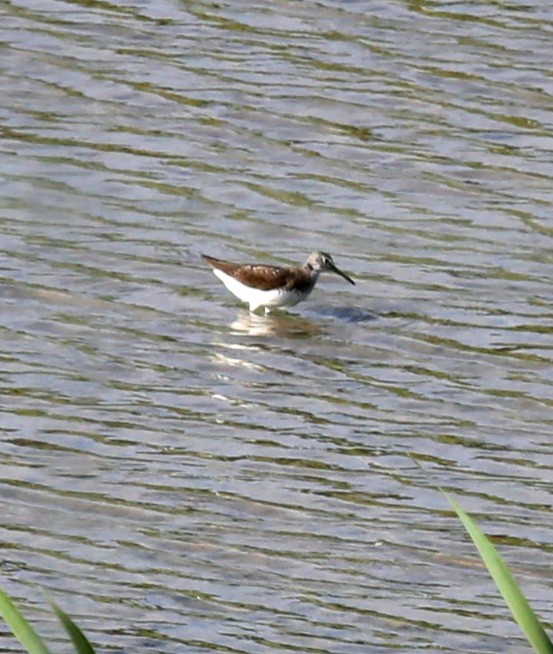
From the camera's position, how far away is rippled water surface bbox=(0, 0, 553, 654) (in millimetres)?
7344

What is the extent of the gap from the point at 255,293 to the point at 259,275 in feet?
0.35

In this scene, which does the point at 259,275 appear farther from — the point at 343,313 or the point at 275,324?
the point at 343,313

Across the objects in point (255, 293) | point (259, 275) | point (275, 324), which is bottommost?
point (275, 324)

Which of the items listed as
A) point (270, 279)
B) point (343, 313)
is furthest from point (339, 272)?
→ point (270, 279)

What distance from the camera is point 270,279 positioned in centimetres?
1103

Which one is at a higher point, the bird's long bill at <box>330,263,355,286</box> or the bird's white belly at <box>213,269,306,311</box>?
the bird's long bill at <box>330,263,355,286</box>

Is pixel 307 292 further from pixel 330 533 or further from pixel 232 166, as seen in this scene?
pixel 330 533

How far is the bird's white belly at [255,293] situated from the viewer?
36.2 ft

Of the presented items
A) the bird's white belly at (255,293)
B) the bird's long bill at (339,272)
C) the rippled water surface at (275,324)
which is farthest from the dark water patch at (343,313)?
the bird's white belly at (255,293)

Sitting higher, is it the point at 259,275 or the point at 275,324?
the point at 259,275

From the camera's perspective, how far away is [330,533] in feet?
25.7

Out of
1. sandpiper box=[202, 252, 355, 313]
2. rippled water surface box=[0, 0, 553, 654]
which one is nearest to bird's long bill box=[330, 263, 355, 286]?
sandpiper box=[202, 252, 355, 313]

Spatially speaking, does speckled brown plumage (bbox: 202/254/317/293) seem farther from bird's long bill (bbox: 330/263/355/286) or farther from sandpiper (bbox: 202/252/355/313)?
bird's long bill (bbox: 330/263/355/286)

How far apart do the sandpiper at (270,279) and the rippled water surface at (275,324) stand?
0.64 ft
